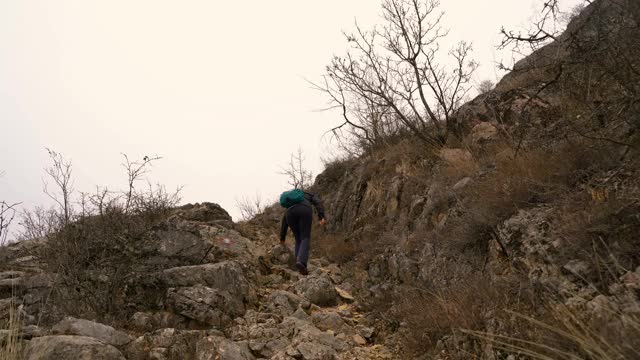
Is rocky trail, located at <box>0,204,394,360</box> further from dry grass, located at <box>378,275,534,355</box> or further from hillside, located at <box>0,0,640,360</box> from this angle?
dry grass, located at <box>378,275,534,355</box>

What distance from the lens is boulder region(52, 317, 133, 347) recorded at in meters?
4.02

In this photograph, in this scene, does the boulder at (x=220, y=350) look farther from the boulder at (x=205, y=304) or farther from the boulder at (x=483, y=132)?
the boulder at (x=483, y=132)

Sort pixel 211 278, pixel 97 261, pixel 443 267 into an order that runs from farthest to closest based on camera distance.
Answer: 1. pixel 97 261
2. pixel 211 278
3. pixel 443 267

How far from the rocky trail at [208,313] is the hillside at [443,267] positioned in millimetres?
24

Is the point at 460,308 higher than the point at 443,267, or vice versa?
the point at 443,267

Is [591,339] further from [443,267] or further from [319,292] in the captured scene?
[319,292]

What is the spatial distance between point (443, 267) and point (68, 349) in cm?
380

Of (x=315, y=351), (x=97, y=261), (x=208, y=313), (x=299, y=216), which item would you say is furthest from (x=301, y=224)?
(x=315, y=351)

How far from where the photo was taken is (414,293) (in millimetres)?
4828

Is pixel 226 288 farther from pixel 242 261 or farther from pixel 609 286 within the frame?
pixel 609 286

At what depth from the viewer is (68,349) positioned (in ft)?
11.9

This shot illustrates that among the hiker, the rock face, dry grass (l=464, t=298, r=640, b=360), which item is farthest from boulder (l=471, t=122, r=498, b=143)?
the rock face

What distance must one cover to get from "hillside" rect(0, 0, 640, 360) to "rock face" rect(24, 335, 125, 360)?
1cm

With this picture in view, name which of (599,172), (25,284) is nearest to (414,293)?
(599,172)
